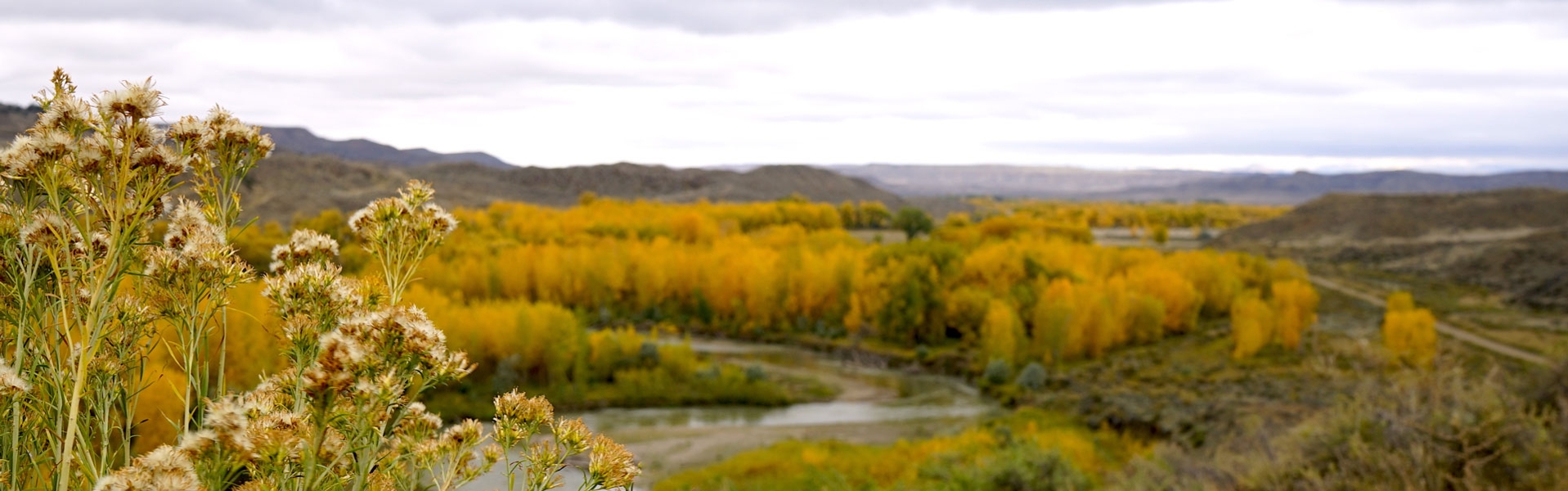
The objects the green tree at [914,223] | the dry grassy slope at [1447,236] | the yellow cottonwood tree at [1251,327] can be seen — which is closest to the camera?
the yellow cottonwood tree at [1251,327]

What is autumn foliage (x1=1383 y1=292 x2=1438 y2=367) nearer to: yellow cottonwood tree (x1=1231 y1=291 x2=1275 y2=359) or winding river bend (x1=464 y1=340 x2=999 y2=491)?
yellow cottonwood tree (x1=1231 y1=291 x2=1275 y2=359)

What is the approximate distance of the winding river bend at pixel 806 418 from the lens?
1080 inches

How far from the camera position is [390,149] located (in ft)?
554

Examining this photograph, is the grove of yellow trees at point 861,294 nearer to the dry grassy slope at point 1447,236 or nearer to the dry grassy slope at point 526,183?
the dry grassy slope at point 1447,236

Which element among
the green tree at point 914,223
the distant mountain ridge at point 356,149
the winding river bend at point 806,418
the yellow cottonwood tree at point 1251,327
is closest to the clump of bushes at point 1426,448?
the winding river bend at point 806,418

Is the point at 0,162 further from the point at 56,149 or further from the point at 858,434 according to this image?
the point at 858,434

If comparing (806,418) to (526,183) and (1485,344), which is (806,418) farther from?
(526,183)

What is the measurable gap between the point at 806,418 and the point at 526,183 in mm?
99035

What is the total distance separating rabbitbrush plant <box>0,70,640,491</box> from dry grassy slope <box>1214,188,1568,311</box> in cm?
5789

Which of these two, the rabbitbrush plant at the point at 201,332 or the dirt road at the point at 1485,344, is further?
the dirt road at the point at 1485,344

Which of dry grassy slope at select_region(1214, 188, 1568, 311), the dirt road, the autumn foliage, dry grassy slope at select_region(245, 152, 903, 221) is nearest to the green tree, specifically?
dry grassy slope at select_region(1214, 188, 1568, 311)

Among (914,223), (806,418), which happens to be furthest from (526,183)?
(806,418)

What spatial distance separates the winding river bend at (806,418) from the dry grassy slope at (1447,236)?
1316 inches

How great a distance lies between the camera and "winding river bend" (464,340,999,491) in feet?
90.0
